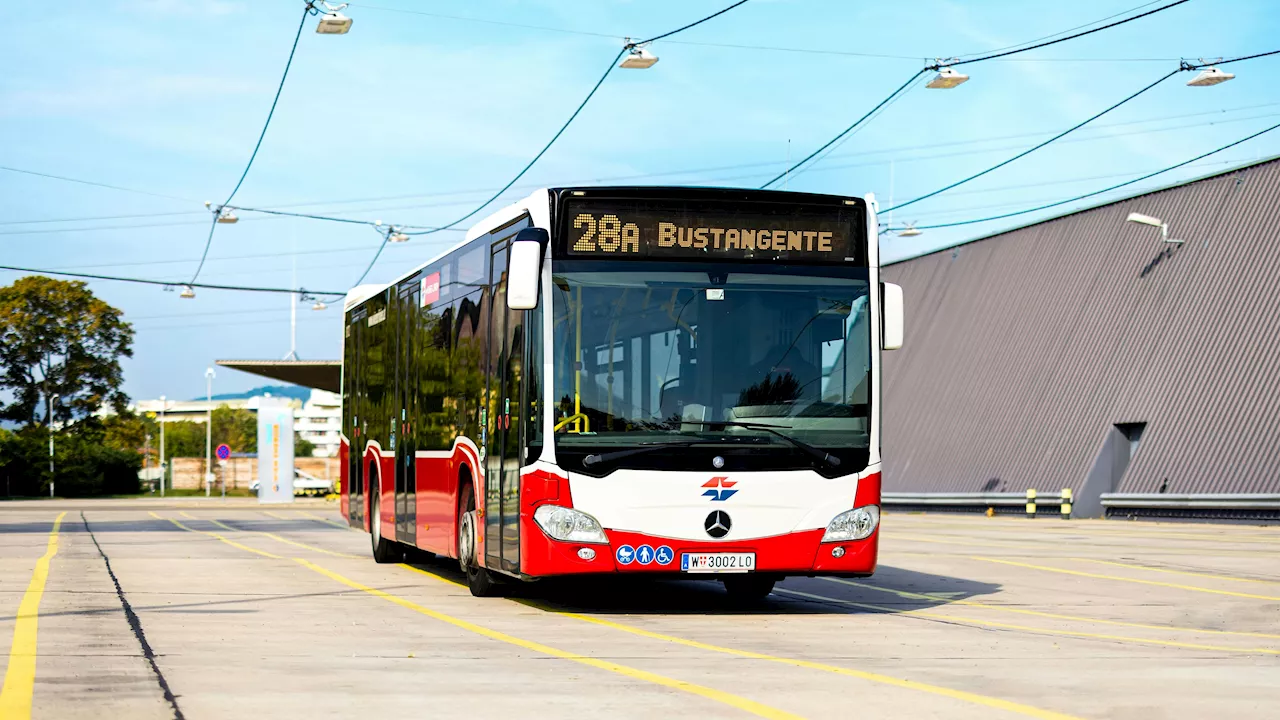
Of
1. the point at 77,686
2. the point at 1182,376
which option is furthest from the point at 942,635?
the point at 1182,376

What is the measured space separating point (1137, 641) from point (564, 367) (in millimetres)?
4467

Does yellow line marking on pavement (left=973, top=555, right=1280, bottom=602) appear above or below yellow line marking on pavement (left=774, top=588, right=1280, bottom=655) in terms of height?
below

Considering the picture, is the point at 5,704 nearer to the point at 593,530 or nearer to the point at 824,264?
the point at 593,530

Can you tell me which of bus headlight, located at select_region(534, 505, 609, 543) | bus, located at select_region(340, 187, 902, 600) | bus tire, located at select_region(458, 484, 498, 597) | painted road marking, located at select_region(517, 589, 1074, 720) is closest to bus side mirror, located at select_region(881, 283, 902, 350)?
bus, located at select_region(340, 187, 902, 600)

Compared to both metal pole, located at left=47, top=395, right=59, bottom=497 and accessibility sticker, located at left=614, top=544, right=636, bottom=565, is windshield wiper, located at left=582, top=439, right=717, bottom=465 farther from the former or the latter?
metal pole, located at left=47, top=395, right=59, bottom=497

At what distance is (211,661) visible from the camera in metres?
9.21

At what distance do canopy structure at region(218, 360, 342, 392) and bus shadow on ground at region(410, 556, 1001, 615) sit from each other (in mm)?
34736

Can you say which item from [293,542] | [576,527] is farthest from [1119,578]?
[293,542]

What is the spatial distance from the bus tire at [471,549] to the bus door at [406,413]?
246 cm

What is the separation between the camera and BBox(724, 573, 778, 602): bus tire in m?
14.1

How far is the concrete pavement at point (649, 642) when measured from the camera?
7.59 metres

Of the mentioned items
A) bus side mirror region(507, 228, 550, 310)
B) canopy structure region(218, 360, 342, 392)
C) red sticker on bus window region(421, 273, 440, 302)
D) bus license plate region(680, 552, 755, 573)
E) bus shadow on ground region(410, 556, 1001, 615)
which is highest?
canopy structure region(218, 360, 342, 392)

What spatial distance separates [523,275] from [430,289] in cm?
513

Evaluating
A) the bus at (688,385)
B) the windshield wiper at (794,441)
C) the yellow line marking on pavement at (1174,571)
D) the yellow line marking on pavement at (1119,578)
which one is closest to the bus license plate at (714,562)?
the bus at (688,385)
